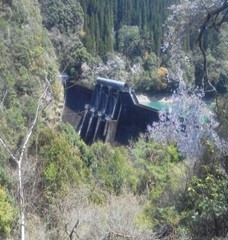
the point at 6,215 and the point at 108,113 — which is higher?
Answer: the point at 6,215

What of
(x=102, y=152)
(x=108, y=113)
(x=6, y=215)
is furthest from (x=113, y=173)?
(x=108, y=113)

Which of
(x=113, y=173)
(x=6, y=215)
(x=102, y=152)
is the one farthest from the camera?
(x=102, y=152)

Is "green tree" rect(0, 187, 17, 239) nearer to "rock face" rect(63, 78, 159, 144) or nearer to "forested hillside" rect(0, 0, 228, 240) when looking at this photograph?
"forested hillside" rect(0, 0, 228, 240)

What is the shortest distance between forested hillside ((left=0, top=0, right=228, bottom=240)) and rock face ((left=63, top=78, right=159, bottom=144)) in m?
1.13

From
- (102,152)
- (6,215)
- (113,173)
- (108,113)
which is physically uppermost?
(6,215)

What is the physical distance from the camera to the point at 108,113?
1040 inches

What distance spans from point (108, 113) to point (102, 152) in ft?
40.8

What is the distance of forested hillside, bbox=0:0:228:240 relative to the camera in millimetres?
4195

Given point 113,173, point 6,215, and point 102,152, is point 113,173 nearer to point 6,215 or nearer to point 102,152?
point 102,152

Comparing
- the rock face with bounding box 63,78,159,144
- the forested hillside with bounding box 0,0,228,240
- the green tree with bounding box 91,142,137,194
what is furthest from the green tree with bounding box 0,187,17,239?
the rock face with bounding box 63,78,159,144

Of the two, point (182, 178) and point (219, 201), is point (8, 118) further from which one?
point (219, 201)

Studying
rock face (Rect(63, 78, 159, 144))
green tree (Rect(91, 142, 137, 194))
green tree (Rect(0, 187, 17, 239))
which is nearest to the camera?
green tree (Rect(0, 187, 17, 239))

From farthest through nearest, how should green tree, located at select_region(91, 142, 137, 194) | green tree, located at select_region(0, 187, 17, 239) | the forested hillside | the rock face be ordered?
1. the rock face
2. green tree, located at select_region(91, 142, 137, 194)
3. green tree, located at select_region(0, 187, 17, 239)
4. the forested hillside

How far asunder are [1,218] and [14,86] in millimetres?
15238
